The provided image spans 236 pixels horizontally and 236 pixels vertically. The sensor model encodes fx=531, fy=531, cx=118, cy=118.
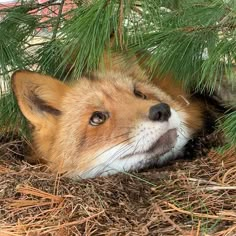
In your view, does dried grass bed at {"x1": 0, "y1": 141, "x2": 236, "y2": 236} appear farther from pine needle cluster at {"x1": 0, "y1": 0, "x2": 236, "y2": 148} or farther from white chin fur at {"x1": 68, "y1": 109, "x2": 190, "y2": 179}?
Answer: pine needle cluster at {"x1": 0, "y1": 0, "x2": 236, "y2": 148}

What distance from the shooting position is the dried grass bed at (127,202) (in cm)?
197

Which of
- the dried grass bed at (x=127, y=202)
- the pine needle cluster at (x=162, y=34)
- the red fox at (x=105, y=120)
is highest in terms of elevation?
the pine needle cluster at (x=162, y=34)

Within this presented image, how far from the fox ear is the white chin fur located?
14.8 inches

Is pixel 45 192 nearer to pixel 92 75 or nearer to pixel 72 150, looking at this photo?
pixel 72 150

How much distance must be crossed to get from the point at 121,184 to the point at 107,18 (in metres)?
0.73

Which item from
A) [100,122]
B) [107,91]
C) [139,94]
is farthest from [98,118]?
[139,94]

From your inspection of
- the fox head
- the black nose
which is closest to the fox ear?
the fox head

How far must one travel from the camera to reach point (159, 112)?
7.95 ft

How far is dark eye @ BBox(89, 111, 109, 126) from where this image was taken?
2.61 m

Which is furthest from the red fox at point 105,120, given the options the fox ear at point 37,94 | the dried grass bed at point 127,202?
the dried grass bed at point 127,202

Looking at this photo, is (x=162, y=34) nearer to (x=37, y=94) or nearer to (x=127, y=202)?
(x=127, y=202)

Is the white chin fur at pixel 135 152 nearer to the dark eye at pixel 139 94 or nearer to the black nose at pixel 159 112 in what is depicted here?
the black nose at pixel 159 112

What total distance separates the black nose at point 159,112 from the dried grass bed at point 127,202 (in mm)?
248

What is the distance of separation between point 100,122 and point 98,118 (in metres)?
0.03
